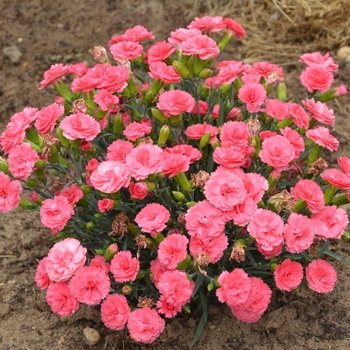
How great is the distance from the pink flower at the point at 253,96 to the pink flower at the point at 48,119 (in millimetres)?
610

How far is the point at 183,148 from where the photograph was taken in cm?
188

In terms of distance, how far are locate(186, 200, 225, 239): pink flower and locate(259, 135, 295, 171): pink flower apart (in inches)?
9.1

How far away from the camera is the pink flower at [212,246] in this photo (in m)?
1.71

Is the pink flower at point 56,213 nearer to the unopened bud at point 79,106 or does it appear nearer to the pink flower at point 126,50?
the unopened bud at point 79,106

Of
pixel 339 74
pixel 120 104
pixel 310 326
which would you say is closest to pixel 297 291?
pixel 310 326

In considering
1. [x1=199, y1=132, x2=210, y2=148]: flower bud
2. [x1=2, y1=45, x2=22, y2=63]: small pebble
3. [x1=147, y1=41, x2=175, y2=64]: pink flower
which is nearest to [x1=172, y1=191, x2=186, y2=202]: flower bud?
[x1=199, y1=132, x2=210, y2=148]: flower bud

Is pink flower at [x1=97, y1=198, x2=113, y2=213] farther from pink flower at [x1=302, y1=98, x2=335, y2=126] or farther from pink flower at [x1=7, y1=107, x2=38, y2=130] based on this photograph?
pink flower at [x1=302, y1=98, x2=335, y2=126]

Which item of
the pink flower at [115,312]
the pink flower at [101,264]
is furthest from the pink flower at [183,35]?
the pink flower at [115,312]

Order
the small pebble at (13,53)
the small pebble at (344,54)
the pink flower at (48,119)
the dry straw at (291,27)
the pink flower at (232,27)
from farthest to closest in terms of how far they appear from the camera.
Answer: the small pebble at (13,53) < the dry straw at (291,27) < the small pebble at (344,54) < the pink flower at (232,27) < the pink flower at (48,119)

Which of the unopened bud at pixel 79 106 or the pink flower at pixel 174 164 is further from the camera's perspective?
the unopened bud at pixel 79 106

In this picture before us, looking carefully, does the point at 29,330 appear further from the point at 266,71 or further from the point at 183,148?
the point at 266,71

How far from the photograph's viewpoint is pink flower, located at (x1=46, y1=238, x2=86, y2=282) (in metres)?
1.68

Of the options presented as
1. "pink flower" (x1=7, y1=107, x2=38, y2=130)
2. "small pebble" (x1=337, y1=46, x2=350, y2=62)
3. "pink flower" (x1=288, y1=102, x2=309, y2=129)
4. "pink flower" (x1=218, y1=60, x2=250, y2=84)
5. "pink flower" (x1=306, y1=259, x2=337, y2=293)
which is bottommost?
"small pebble" (x1=337, y1=46, x2=350, y2=62)

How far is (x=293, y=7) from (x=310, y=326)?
6.45 ft
